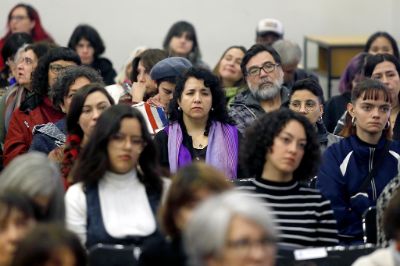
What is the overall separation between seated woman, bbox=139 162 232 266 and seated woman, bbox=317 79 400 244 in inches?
67.9

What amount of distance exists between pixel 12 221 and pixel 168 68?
3.49m

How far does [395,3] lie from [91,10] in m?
3.44

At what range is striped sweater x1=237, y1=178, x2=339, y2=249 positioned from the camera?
5.17 metres

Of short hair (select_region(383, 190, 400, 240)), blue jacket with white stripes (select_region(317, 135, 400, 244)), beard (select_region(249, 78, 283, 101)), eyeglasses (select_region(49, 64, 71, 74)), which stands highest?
eyeglasses (select_region(49, 64, 71, 74))

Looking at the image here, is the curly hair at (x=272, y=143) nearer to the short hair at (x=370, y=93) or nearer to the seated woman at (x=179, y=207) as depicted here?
the short hair at (x=370, y=93)

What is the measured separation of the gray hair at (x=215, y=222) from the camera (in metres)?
3.67

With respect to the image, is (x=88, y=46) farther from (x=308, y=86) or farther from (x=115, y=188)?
(x=115, y=188)

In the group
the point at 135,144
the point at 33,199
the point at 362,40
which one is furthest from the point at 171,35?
the point at 33,199

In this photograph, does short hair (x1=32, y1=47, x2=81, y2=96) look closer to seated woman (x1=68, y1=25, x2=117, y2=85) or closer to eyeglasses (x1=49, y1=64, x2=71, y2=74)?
eyeglasses (x1=49, y1=64, x2=71, y2=74)

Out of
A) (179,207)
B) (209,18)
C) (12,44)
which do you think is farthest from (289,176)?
(209,18)

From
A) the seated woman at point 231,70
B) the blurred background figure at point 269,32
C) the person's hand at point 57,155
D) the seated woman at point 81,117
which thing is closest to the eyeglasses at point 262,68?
the seated woman at point 231,70

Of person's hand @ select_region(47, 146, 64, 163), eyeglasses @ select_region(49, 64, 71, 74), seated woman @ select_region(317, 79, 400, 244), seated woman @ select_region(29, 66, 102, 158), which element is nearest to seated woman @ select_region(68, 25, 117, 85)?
eyeglasses @ select_region(49, 64, 71, 74)

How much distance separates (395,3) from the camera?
13.0 metres

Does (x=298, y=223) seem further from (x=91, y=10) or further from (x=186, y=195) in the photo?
(x=91, y=10)
